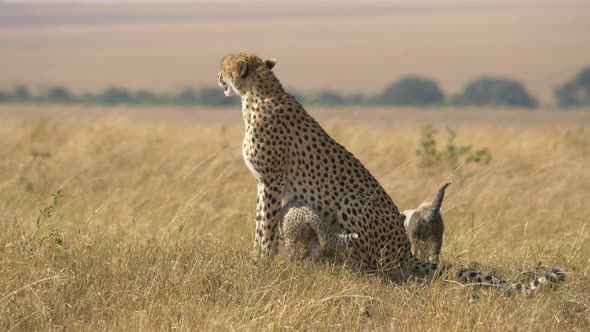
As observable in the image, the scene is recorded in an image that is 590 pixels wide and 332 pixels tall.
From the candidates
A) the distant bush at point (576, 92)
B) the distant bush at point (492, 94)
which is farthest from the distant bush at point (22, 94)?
the distant bush at point (576, 92)

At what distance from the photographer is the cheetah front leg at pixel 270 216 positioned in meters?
4.91

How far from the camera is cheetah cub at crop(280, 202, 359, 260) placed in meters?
4.77

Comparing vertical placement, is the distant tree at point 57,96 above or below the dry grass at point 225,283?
below

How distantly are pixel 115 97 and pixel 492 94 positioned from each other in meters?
18.4

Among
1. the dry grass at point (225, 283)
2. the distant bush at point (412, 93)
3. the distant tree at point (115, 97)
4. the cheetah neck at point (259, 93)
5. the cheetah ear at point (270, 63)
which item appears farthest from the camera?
the distant tree at point (115, 97)

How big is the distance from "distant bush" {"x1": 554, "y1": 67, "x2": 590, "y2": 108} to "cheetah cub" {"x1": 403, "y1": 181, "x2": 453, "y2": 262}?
41.0m

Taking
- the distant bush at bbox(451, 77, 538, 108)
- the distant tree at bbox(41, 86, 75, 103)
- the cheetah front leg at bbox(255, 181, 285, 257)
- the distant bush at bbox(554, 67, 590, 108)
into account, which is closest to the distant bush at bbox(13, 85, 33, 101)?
the distant tree at bbox(41, 86, 75, 103)

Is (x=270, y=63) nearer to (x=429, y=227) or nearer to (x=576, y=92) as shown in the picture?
(x=429, y=227)

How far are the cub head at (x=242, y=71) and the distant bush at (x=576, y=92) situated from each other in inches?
1626

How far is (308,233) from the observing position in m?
4.85

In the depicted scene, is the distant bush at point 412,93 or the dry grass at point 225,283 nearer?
the dry grass at point 225,283

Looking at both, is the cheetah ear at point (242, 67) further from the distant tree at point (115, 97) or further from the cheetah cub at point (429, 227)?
the distant tree at point (115, 97)

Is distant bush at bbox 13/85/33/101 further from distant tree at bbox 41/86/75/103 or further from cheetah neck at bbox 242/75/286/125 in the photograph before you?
cheetah neck at bbox 242/75/286/125

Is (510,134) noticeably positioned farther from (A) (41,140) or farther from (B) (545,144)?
(A) (41,140)
